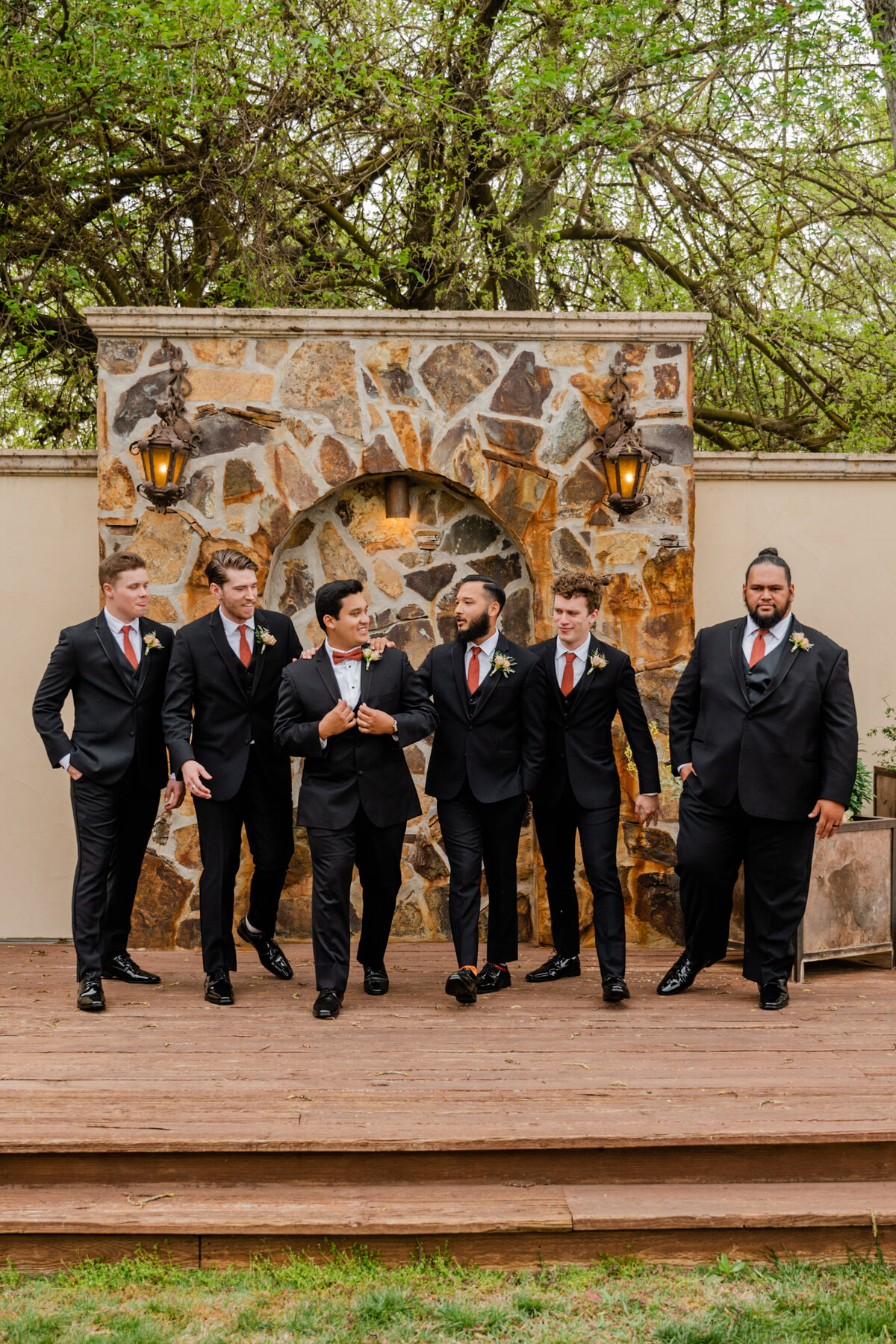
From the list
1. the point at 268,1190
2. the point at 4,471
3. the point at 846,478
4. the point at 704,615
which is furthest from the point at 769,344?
the point at 268,1190

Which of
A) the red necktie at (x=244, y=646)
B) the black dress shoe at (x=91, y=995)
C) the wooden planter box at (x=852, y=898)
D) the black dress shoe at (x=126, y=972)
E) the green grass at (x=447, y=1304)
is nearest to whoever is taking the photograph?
the green grass at (x=447, y=1304)

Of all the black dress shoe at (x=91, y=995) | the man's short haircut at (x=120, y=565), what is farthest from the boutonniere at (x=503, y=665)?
the black dress shoe at (x=91, y=995)

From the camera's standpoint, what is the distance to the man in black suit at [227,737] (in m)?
4.73

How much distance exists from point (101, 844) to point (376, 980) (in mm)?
1305

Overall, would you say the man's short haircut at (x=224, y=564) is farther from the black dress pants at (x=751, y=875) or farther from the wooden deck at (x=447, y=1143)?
the black dress pants at (x=751, y=875)

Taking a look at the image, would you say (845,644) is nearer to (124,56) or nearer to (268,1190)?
(268,1190)

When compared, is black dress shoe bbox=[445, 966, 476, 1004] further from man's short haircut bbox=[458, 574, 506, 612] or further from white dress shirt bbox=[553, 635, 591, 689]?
man's short haircut bbox=[458, 574, 506, 612]

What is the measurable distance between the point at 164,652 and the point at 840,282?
23.0 feet

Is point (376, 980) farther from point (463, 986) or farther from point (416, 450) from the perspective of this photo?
point (416, 450)

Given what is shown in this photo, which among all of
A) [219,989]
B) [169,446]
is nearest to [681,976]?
[219,989]

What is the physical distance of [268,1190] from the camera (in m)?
3.22

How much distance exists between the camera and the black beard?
4758 millimetres

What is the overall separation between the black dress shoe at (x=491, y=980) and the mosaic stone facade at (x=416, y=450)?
1.00m

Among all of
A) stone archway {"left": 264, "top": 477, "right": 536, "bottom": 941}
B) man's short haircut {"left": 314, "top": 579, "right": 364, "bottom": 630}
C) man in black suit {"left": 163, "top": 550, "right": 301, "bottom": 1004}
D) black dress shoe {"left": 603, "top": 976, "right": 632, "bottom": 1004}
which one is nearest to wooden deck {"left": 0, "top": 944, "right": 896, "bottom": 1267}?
black dress shoe {"left": 603, "top": 976, "right": 632, "bottom": 1004}
